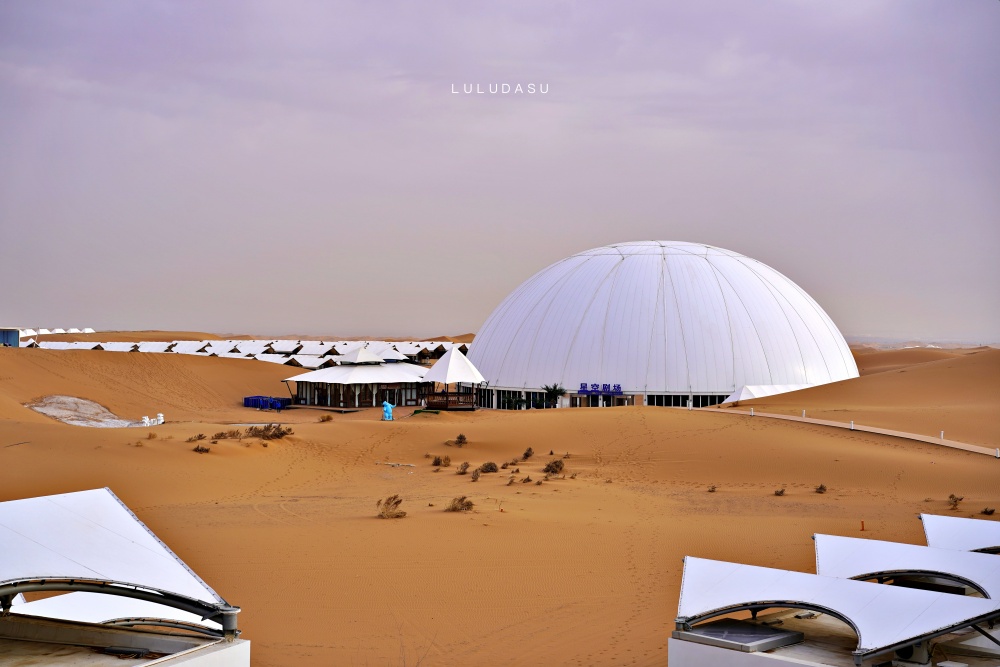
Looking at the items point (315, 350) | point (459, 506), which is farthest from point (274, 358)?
point (459, 506)

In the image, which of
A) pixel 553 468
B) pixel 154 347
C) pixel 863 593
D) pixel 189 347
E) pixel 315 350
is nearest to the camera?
pixel 863 593

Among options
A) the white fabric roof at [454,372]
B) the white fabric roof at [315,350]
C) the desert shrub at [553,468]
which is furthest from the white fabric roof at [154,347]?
the desert shrub at [553,468]

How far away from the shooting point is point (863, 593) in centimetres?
885

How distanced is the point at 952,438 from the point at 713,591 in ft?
84.8

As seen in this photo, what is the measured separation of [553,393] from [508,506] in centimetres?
2540

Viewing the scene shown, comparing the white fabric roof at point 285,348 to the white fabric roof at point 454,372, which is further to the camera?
the white fabric roof at point 285,348

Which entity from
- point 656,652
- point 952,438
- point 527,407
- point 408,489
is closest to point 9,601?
point 656,652

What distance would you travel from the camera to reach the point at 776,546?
1627 cm

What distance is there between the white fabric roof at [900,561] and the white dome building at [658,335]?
33.2 metres

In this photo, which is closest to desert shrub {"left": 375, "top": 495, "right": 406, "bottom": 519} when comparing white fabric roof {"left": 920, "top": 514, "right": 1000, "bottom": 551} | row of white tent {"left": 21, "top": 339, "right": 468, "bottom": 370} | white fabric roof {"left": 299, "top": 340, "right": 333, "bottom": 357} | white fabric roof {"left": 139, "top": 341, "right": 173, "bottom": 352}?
white fabric roof {"left": 920, "top": 514, "right": 1000, "bottom": 551}

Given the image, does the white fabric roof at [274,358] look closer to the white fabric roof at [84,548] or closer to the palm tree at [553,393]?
the palm tree at [553,393]

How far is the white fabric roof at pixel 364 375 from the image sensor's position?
5438 centimetres

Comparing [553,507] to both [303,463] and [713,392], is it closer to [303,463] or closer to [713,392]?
[303,463]

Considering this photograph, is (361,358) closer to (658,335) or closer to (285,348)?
(658,335)
